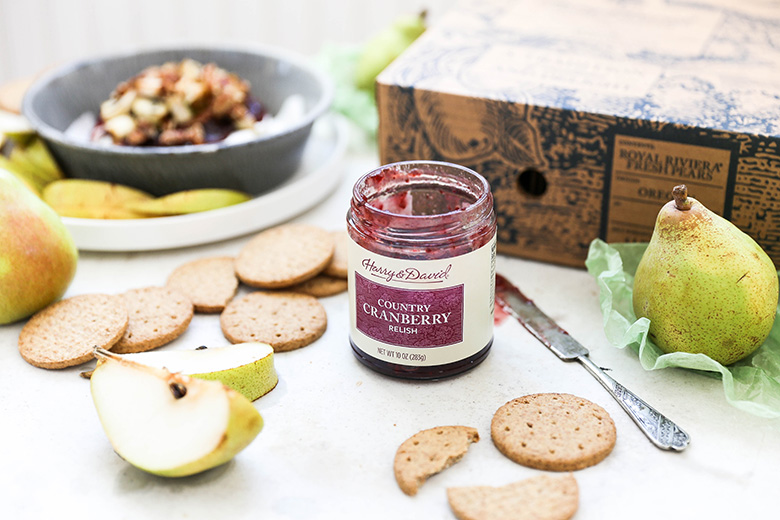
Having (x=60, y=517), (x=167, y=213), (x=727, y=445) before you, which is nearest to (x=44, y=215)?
(x=167, y=213)

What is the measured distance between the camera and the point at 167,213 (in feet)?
3.40

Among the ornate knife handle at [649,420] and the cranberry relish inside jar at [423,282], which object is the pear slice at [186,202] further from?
the ornate knife handle at [649,420]

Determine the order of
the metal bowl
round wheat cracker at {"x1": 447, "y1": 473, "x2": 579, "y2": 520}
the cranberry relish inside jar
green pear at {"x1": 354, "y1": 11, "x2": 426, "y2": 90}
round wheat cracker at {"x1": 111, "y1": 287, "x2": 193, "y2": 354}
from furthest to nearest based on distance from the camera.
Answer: green pear at {"x1": 354, "y1": 11, "x2": 426, "y2": 90}, the metal bowl, round wheat cracker at {"x1": 111, "y1": 287, "x2": 193, "y2": 354}, the cranberry relish inside jar, round wheat cracker at {"x1": 447, "y1": 473, "x2": 579, "y2": 520}

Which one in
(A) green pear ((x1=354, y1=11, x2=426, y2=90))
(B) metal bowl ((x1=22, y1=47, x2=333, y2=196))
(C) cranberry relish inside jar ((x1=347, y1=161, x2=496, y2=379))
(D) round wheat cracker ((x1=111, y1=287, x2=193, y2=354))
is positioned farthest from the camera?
(A) green pear ((x1=354, y1=11, x2=426, y2=90))

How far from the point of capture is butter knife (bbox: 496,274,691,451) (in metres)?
0.70

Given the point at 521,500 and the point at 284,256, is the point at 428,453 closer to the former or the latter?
the point at 521,500

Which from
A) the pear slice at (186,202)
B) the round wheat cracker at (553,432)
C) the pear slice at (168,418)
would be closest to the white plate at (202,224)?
the pear slice at (186,202)

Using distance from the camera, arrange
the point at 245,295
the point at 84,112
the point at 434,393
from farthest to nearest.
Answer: the point at 84,112 → the point at 245,295 → the point at 434,393

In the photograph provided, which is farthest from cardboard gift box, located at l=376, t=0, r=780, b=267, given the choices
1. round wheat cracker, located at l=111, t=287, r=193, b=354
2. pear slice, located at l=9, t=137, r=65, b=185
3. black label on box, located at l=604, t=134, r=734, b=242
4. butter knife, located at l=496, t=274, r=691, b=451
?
pear slice, located at l=9, t=137, r=65, b=185

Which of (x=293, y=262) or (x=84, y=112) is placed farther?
(x=84, y=112)

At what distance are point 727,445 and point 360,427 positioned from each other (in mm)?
316

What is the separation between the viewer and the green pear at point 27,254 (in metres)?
0.82

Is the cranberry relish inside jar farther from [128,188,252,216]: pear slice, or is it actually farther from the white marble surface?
[128,188,252,216]: pear slice

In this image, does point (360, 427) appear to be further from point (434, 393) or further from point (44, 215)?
point (44, 215)
